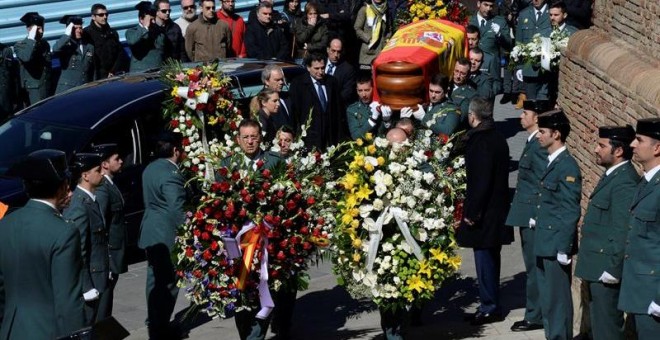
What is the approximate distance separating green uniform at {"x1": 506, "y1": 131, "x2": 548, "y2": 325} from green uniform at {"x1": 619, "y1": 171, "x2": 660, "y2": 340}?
89.5 inches

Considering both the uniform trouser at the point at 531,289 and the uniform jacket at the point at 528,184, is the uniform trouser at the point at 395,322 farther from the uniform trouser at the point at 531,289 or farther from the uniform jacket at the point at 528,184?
the uniform jacket at the point at 528,184

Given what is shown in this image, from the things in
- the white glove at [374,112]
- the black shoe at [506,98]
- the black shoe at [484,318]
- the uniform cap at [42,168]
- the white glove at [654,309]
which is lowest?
the black shoe at [506,98]

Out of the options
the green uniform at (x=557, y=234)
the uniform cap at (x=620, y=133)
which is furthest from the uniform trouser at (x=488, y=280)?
the uniform cap at (x=620, y=133)

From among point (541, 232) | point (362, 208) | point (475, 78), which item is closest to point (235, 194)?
point (362, 208)

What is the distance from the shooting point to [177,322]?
13.1 m

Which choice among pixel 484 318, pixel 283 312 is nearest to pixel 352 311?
pixel 283 312

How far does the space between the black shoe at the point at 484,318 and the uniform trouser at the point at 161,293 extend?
2599mm

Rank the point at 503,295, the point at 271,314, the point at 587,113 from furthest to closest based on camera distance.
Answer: the point at 503,295, the point at 587,113, the point at 271,314

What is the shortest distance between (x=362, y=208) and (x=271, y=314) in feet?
3.77

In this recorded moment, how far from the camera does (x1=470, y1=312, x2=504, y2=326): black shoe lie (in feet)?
40.4

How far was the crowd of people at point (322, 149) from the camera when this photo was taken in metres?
8.29

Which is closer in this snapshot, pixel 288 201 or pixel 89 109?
pixel 288 201

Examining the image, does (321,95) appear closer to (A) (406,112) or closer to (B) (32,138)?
(A) (406,112)

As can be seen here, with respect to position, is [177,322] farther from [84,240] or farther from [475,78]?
[475,78]
